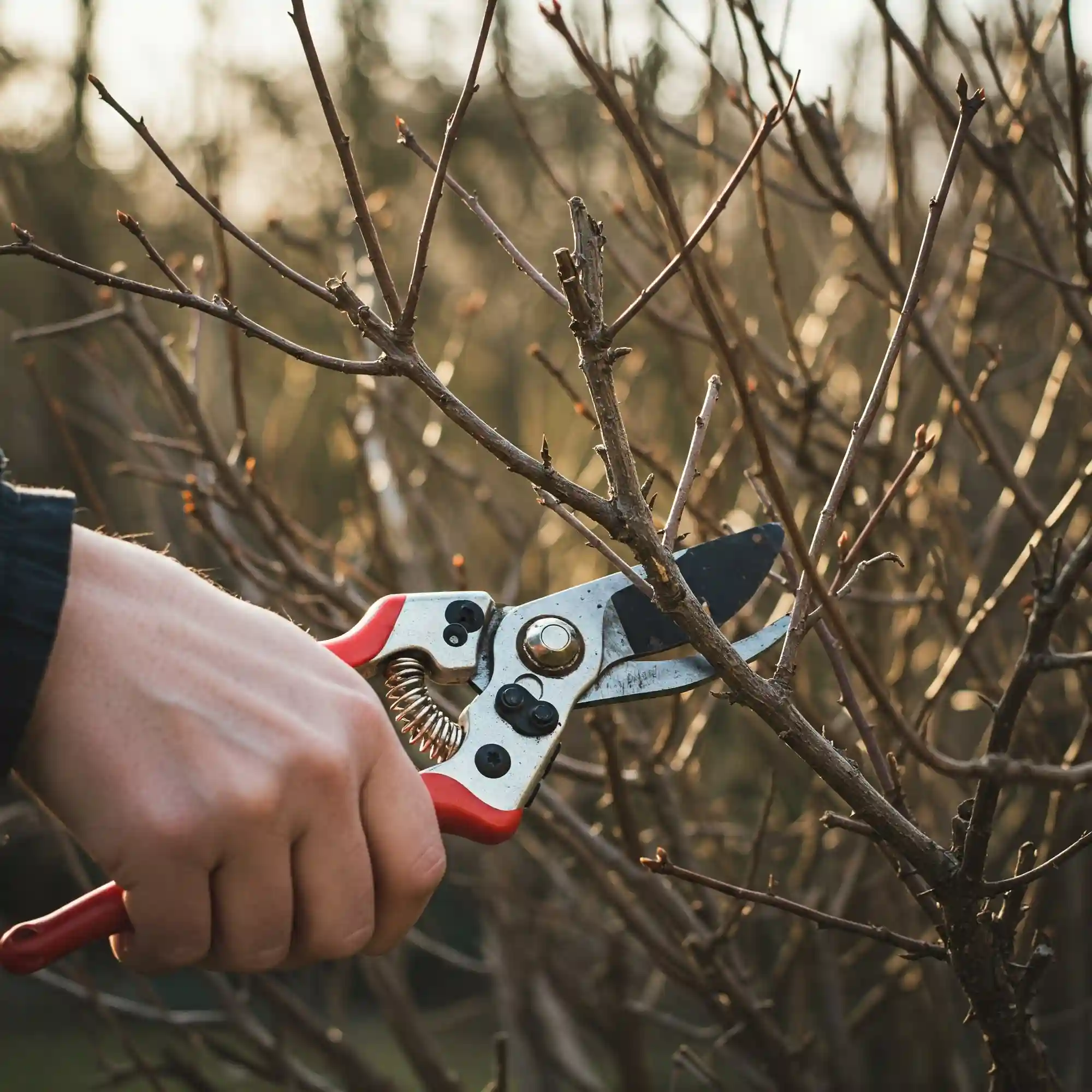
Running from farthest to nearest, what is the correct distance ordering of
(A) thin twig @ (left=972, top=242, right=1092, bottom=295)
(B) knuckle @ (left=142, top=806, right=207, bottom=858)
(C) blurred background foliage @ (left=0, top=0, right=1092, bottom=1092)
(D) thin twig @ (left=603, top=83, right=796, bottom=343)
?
1. (C) blurred background foliage @ (left=0, top=0, right=1092, bottom=1092)
2. (A) thin twig @ (left=972, top=242, right=1092, bottom=295)
3. (D) thin twig @ (left=603, top=83, right=796, bottom=343)
4. (B) knuckle @ (left=142, top=806, right=207, bottom=858)

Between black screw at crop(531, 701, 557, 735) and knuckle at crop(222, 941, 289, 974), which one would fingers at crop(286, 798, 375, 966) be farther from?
black screw at crop(531, 701, 557, 735)

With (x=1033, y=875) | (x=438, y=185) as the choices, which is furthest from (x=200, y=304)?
(x=1033, y=875)

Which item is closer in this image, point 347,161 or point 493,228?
point 347,161

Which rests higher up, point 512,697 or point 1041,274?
point 1041,274

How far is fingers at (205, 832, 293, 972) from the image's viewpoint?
1.09 m

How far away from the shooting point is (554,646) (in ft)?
5.43

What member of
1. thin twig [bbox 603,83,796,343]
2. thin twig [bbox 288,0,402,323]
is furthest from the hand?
thin twig [bbox 603,83,796,343]

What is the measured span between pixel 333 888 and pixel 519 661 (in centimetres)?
58

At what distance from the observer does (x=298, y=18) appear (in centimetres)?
116

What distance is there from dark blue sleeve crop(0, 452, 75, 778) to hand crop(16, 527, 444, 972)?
16mm

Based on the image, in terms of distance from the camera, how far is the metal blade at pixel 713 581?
1.68 m

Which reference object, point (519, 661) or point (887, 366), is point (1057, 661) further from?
point (519, 661)

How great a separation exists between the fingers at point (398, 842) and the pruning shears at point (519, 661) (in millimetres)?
230

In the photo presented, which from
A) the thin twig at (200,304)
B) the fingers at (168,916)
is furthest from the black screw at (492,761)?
the thin twig at (200,304)
